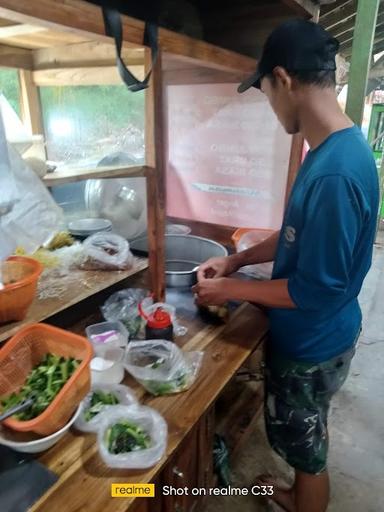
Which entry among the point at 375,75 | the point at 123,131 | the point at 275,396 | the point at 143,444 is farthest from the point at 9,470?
the point at 375,75

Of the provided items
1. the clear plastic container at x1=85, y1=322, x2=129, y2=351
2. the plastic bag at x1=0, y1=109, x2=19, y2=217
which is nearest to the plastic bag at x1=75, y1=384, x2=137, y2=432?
the clear plastic container at x1=85, y1=322, x2=129, y2=351

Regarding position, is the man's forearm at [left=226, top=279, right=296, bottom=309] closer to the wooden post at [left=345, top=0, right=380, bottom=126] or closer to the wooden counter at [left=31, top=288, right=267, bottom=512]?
the wooden counter at [left=31, top=288, right=267, bottom=512]

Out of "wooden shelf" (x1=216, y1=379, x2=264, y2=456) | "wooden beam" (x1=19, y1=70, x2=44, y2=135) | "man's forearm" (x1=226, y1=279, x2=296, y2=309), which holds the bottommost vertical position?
"wooden shelf" (x1=216, y1=379, x2=264, y2=456)

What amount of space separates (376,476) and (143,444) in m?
1.41

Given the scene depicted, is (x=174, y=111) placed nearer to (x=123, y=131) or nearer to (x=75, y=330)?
(x=123, y=131)

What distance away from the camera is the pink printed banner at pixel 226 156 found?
5.53ft

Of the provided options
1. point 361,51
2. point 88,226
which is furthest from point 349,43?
point 88,226

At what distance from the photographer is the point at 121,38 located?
81cm

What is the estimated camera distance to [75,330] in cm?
116

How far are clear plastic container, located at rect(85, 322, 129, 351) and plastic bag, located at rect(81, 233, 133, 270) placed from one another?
0.19 metres

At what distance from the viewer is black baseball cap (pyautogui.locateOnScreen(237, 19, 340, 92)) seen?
87 centimetres

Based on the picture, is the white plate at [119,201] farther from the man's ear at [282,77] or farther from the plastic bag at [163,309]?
the man's ear at [282,77]

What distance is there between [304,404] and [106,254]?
0.78m

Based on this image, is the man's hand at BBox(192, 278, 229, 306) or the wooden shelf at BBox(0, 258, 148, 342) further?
the man's hand at BBox(192, 278, 229, 306)
